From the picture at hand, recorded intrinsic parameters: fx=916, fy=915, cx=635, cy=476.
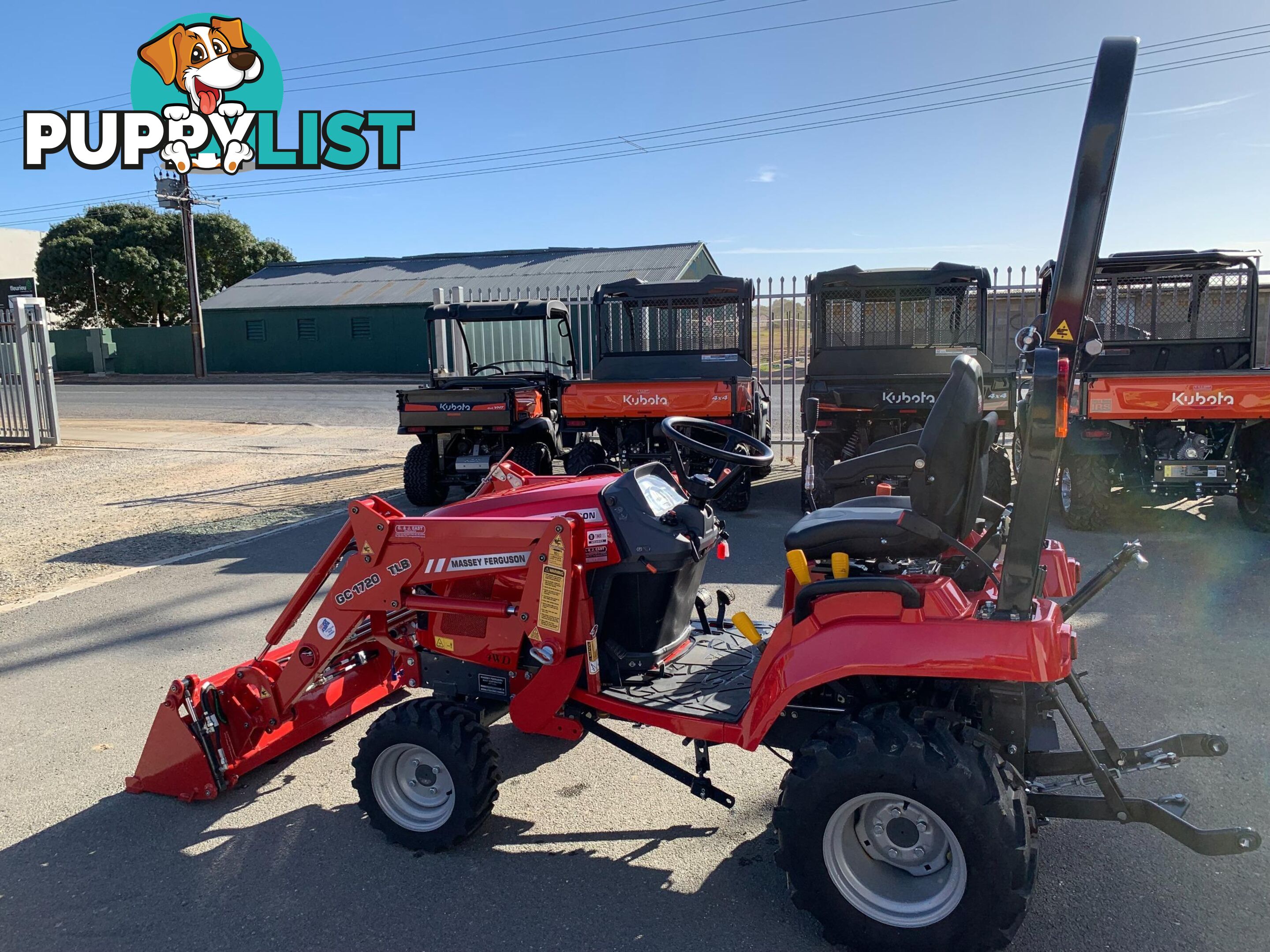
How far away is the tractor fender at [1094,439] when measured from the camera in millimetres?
7902

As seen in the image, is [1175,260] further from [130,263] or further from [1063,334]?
[130,263]

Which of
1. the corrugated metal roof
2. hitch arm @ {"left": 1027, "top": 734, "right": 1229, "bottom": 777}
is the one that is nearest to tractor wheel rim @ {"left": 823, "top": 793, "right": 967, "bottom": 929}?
hitch arm @ {"left": 1027, "top": 734, "right": 1229, "bottom": 777}

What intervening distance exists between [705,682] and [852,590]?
2.79ft

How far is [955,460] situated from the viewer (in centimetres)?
279

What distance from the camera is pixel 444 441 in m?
10.2

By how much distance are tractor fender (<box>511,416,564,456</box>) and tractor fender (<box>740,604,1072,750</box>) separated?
733 centimetres

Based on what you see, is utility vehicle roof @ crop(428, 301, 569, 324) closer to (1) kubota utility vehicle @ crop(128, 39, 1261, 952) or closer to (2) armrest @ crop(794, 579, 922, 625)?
(1) kubota utility vehicle @ crop(128, 39, 1261, 952)

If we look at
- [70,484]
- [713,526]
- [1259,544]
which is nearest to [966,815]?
[713,526]

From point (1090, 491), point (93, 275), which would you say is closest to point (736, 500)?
point (1090, 491)

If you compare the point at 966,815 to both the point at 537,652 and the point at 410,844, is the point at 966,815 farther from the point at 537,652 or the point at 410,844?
the point at 410,844

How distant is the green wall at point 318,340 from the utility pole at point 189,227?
300cm

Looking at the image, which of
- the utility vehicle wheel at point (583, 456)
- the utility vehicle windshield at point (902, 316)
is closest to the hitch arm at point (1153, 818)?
the utility vehicle wheel at point (583, 456)

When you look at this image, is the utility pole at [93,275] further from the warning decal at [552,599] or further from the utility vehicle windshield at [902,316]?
the warning decal at [552,599]

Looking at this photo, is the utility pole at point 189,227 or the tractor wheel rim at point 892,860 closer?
the tractor wheel rim at point 892,860
